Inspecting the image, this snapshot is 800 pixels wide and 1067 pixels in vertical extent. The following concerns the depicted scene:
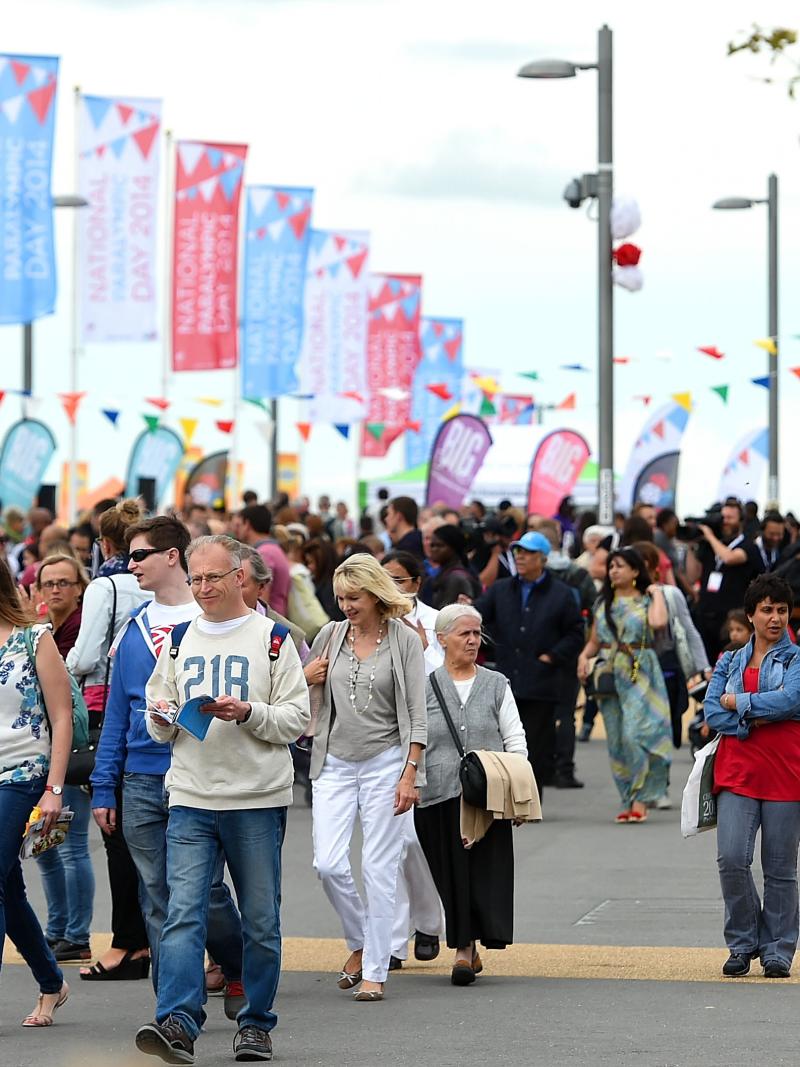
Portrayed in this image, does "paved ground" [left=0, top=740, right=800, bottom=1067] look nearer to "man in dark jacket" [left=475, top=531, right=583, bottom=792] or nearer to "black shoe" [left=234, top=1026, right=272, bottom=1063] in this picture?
"black shoe" [left=234, top=1026, right=272, bottom=1063]

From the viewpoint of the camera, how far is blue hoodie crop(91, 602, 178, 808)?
753 cm

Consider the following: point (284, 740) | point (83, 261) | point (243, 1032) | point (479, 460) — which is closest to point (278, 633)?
point (284, 740)

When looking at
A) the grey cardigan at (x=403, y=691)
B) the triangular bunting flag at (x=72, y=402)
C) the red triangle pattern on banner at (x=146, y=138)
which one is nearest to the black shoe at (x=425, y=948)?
the grey cardigan at (x=403, y=691)

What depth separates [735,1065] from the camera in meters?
6.76

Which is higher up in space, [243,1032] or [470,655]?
[470,655]

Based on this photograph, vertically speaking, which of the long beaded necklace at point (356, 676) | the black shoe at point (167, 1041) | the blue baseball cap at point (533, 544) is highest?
the blue baseball cap at point (533, 544)

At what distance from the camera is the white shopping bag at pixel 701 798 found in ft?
28.9

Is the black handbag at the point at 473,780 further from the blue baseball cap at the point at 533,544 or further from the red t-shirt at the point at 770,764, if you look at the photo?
the blue baseball cap at the point at 533,544

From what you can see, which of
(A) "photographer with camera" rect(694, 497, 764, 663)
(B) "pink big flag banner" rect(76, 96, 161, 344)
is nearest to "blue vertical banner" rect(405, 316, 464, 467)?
(B) "pink big flag banner" rect(76, 96, 161, 344)

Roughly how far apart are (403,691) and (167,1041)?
2210mm

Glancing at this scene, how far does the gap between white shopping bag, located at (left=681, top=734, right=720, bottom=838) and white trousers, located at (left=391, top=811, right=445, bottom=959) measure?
117 centimetres

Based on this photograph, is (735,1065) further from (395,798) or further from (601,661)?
(601,661)

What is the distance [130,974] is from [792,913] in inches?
109

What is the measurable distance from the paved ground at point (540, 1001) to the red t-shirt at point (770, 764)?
0.77 meters
